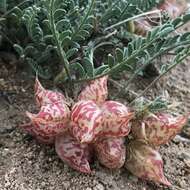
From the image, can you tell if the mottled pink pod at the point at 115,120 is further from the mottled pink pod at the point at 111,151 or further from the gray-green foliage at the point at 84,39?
the gray-green foliage at the point at 84,39

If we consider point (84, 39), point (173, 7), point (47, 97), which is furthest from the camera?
point (173, 7)

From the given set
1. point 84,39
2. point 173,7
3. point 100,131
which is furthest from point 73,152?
point 173,7

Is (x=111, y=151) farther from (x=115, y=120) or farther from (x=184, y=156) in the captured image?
(x=184, y=156)

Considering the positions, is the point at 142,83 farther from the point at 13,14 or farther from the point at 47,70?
the point at 13,14

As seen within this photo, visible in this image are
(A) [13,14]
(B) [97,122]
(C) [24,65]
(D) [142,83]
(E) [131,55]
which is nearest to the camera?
(B) [97,122]

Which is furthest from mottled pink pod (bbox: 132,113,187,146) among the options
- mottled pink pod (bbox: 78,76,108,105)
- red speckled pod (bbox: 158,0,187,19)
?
red speckled pod (bbox: 158,0,187,19)

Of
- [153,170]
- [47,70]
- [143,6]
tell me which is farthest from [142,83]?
[153,170]

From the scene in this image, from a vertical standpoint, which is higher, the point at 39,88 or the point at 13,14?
the point at 13,14
